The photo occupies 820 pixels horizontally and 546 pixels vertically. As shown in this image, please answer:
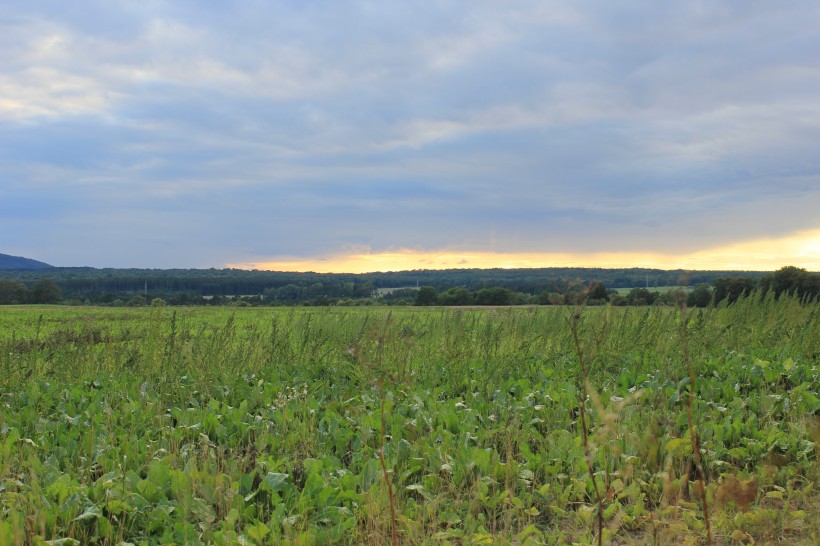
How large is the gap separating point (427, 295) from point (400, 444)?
41.1 meters

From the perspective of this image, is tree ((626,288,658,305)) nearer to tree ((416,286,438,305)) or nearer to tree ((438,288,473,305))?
tree ((438,288,473,305))

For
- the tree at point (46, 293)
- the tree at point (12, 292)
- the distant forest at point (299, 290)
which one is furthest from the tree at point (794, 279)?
the tree at point (12, 292)

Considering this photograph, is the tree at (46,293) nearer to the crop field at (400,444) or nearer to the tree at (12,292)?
the tree at (12,292)

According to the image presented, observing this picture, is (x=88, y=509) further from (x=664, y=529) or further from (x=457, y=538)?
(x=664, y=529)

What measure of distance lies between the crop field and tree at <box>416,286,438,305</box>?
1417 inches

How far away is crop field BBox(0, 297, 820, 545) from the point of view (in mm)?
3459

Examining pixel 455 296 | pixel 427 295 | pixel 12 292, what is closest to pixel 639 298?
pixel 455 296

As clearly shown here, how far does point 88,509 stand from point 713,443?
4.51 m

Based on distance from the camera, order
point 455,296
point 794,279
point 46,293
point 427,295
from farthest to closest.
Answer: point 46,293, point 427,295, point 455,296, point 794,279

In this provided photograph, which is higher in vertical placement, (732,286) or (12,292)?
(732,286)

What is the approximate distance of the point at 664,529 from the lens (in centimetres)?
344

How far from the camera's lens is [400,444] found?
461cm

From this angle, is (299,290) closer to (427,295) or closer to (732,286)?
(427,295)

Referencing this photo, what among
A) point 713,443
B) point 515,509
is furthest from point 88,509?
point 713,443
